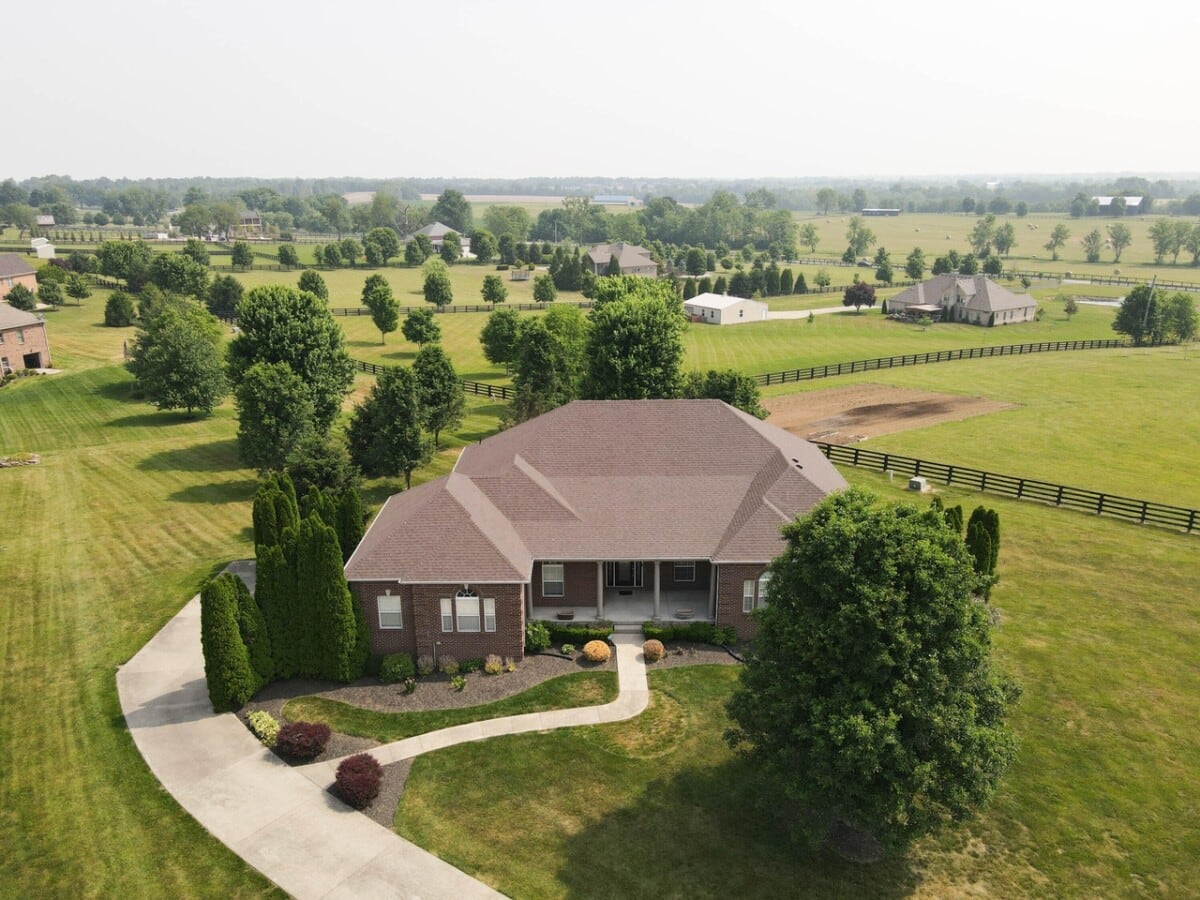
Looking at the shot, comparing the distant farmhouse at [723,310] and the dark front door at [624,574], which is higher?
the distant farmhouse at [723,310]

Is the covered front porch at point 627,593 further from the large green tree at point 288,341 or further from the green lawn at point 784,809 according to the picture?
the large green tree at point 288,341

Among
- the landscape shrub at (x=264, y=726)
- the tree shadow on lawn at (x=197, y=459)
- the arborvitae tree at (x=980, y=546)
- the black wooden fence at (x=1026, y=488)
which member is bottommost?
the landscape shrub at (x=264, y=726)

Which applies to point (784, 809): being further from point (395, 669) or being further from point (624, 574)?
point (624, 574)

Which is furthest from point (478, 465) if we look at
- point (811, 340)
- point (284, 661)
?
point (811, 340)

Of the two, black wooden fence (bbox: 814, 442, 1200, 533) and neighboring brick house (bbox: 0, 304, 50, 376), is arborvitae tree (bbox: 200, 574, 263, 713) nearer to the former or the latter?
black wooden fence (bbox: 814, 442, 1200, 533)

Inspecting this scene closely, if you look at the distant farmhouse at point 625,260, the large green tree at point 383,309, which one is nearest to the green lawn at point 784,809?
the large green tree at point 383,309

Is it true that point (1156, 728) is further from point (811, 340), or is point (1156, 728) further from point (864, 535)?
point (811, 340)
